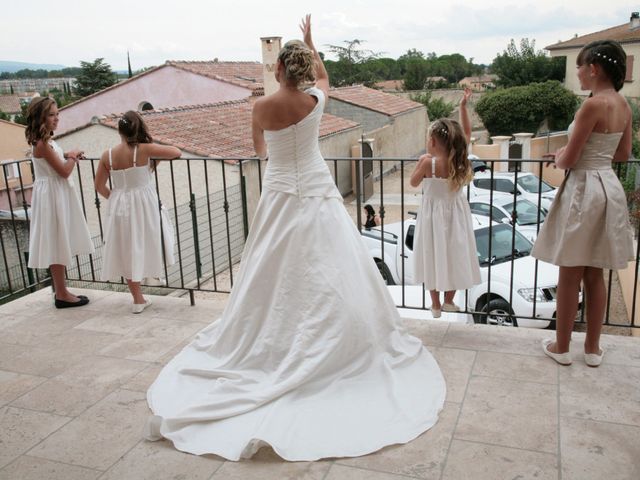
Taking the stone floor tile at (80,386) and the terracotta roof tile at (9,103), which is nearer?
the stone floor tile at (80,386)

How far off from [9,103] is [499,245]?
51.2 m

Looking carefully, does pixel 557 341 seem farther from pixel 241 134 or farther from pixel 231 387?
pixel 241 134

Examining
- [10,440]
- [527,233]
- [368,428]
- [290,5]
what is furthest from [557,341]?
[527,233]

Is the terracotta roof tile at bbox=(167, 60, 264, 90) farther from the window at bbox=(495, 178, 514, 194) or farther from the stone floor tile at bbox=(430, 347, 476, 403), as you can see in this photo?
the stone floor tile at bbox=(430, 347, 476, 403)

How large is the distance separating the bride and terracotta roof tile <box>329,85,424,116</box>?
21.2 metres

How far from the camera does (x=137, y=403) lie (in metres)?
2.94

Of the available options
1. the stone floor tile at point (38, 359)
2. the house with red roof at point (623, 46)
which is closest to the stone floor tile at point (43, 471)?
the stone floor tile at point (38, 359)

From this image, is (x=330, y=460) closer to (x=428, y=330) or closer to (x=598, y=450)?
(x=598, y=450)

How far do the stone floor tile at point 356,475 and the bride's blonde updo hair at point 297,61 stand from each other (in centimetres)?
177

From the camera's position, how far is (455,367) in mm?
3166

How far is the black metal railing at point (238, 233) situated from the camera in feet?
13.3

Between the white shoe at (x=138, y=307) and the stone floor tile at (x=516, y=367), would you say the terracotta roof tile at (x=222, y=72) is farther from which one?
the stone floor tile at (x=516, y=367)

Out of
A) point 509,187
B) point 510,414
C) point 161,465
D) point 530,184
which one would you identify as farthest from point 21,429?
point 530,184

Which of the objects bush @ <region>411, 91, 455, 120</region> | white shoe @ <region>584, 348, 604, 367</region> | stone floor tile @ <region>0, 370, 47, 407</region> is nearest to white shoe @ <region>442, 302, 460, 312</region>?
white shoe @ <region>584, 348, 604, 367</region>
